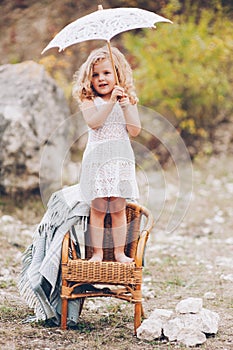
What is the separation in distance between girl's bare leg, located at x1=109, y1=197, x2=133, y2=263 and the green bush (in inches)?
192

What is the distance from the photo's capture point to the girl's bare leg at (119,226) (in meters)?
3.58

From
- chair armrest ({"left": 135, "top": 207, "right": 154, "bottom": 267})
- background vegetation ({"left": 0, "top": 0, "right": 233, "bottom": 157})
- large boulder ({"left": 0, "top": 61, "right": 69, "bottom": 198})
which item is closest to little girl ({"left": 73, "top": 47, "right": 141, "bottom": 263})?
chair armrest ({"left": 135, "top": 207, "right": 154, "bottom": 267})

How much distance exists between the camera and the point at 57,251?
137 inches

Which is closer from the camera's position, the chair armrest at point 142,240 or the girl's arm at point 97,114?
the chair armrest at point 142,240

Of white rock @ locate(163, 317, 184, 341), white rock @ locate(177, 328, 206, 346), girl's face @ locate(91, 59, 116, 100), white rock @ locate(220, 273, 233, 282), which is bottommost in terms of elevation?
white rock @ locate(177, 328, 206, 346)

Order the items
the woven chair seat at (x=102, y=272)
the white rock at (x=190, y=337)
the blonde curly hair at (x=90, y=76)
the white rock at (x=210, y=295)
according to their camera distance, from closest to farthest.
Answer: the white rock at (x=190, y=337), the woven chair seat at (x=102, y=272), the blonde curly hair at (x=90, y=76), the white rock at (x=210, y=295)

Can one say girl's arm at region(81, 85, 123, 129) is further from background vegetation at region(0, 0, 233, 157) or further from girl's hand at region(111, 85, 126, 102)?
background vegetation at region(0, 0, 233, 157)

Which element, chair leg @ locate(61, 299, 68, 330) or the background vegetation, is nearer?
chair leg @ locate(61, 299, 68, 330)

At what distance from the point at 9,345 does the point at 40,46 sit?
21.7ft

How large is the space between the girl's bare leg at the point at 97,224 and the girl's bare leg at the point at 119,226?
2.1 inches

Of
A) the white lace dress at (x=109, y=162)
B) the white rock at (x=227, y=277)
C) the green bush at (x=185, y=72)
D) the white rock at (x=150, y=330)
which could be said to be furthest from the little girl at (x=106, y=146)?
the green bush at (x=185, y=72)

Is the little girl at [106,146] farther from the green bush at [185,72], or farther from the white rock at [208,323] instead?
the green bush at [185,72]

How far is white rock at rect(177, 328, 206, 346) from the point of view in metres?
3.26

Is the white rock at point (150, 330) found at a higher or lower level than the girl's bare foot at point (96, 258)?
lower
